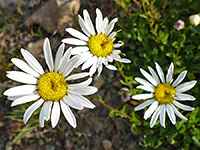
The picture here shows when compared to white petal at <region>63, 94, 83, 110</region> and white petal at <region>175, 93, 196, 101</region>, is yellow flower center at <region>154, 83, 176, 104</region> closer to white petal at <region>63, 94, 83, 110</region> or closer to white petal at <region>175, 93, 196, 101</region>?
Answer: white petal at <region>175, 93, 196, 101</region>

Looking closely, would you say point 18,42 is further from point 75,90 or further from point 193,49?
point 193,49

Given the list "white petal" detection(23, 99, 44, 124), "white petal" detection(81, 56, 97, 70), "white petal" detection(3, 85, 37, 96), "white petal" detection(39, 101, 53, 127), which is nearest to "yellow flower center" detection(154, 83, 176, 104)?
"white petal" detection(81, 56, 97, 70)

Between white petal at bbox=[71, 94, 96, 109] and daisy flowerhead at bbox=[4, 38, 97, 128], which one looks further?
daisy flowerhead at bbox=[4, 38, 97, 128]

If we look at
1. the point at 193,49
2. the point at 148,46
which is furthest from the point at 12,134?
the point at 193,49

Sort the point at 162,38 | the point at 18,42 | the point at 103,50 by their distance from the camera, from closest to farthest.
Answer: the point at 103,50
the point at 162,38
the point at 18,42

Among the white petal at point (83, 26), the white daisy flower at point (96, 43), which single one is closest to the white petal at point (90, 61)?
the white daisy flower at point (96, 43)

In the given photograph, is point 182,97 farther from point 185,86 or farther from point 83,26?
point 83,26
